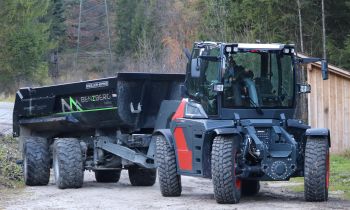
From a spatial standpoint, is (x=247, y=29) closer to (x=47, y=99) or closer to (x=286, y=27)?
(x=286, y=27)

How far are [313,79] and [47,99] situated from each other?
7887 millimetres

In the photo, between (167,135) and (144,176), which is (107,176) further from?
(167,135)

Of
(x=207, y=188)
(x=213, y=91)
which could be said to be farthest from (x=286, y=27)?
(x=213, y=91)

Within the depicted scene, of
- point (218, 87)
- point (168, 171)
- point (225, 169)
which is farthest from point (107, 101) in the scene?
point (225, 169)

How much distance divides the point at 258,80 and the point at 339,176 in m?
4.46

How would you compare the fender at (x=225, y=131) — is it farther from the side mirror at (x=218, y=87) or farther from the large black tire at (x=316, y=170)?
the large black tire at (x=316, y=170)

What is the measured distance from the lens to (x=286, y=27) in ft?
90.3

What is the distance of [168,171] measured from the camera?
14438mm

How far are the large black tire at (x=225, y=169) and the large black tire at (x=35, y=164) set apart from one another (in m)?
5.41

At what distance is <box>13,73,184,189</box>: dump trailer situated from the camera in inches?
644

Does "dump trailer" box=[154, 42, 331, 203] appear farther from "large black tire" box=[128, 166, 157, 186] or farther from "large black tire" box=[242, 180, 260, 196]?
"large black tire" box=[128, 166, 157, 186]

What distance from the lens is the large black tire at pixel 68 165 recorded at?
1644 cm

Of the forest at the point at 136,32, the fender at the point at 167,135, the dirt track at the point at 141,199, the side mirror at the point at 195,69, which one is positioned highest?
the forest at the point at 136,32

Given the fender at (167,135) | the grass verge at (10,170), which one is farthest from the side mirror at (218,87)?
the grass verge at (10,170)
